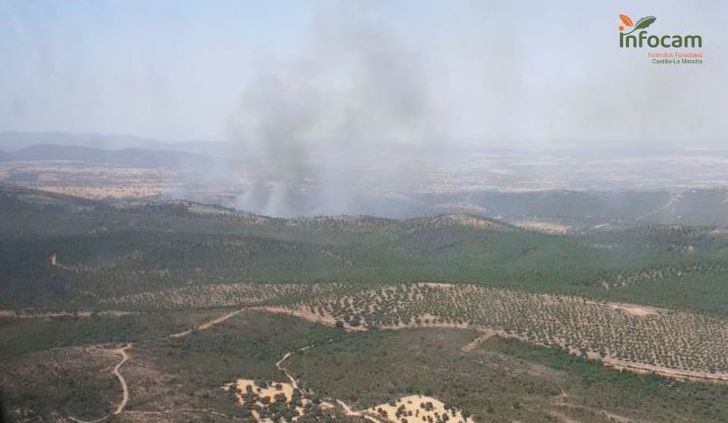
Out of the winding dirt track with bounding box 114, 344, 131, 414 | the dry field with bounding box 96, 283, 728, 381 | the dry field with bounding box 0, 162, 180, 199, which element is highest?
the dry field with bounding box 0, 162, 180, 199

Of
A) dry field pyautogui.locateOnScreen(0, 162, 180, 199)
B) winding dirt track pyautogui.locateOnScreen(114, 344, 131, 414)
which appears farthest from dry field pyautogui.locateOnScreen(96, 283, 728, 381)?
dry field pyautogui.locateOnScreen(0, 162, 180, 199)

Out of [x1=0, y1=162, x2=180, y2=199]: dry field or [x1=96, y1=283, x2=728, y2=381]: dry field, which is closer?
[x1=96, y1=283, x2=728, y2=381]: dry field

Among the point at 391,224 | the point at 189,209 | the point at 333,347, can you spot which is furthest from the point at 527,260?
the point at 189,209

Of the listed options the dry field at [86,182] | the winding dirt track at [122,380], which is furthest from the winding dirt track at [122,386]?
the dry field at [86,182]

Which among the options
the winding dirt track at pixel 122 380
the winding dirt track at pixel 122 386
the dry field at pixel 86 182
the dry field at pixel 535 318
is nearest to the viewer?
the winding dirt track at pixel 122 386

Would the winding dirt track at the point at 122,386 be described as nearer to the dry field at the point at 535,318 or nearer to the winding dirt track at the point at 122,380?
the winding dirt track at the point at 122,380

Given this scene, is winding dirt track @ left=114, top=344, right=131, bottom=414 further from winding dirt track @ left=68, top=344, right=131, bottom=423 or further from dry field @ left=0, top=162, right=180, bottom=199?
dry field @ left=0, top=162, right=180, bottom=199

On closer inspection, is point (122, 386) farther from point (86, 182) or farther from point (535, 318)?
point (86, 182)

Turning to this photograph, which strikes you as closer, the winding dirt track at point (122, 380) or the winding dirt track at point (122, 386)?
the winding dirt track at point (122, 386)

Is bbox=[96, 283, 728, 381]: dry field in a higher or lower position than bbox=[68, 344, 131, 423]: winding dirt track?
lower

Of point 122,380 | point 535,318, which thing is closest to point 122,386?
point 122,380

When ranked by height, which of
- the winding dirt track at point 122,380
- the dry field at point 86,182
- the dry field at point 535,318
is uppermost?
the dry field at point 86,182

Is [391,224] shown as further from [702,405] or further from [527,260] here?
[702,405]
